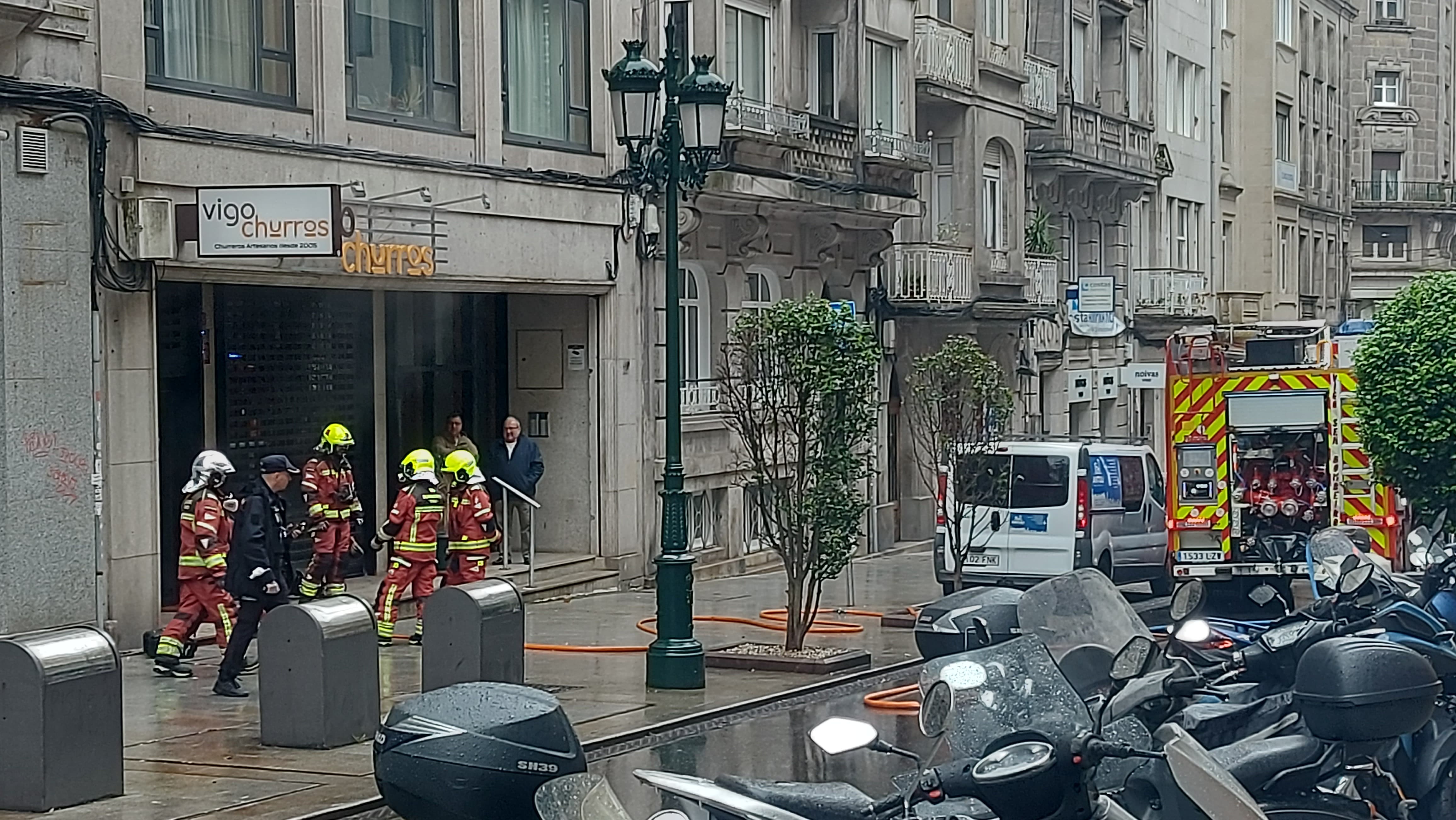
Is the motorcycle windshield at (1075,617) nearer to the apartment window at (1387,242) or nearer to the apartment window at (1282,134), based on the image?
the apartment window at (1282,134)

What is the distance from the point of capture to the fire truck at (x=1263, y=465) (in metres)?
20.7

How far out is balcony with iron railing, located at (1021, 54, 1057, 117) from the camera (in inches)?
1366

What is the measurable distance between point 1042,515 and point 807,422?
5806mm

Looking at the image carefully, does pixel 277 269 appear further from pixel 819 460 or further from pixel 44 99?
pixel 819 460

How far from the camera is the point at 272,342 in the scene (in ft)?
64.1

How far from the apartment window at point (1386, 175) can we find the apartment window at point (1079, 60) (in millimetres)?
33904

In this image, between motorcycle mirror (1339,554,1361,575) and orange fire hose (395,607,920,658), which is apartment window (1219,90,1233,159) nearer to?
orange fire hose (395,607,920,658)

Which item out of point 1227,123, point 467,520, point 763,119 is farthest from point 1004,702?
point 1227,123

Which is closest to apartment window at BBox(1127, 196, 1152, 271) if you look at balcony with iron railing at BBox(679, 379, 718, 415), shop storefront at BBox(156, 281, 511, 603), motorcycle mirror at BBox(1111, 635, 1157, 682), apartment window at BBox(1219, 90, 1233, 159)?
apartment window at BBox(1219, 90, 1233, 159)

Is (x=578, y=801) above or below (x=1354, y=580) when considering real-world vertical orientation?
below

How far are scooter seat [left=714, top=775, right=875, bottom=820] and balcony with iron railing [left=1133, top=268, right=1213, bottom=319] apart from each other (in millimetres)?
37317

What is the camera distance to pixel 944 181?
32.6 m

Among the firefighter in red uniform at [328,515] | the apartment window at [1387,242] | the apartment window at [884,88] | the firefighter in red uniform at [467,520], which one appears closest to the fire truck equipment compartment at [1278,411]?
the firefighter in red uniform at [467,520]

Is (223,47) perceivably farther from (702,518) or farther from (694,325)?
(702,518)
